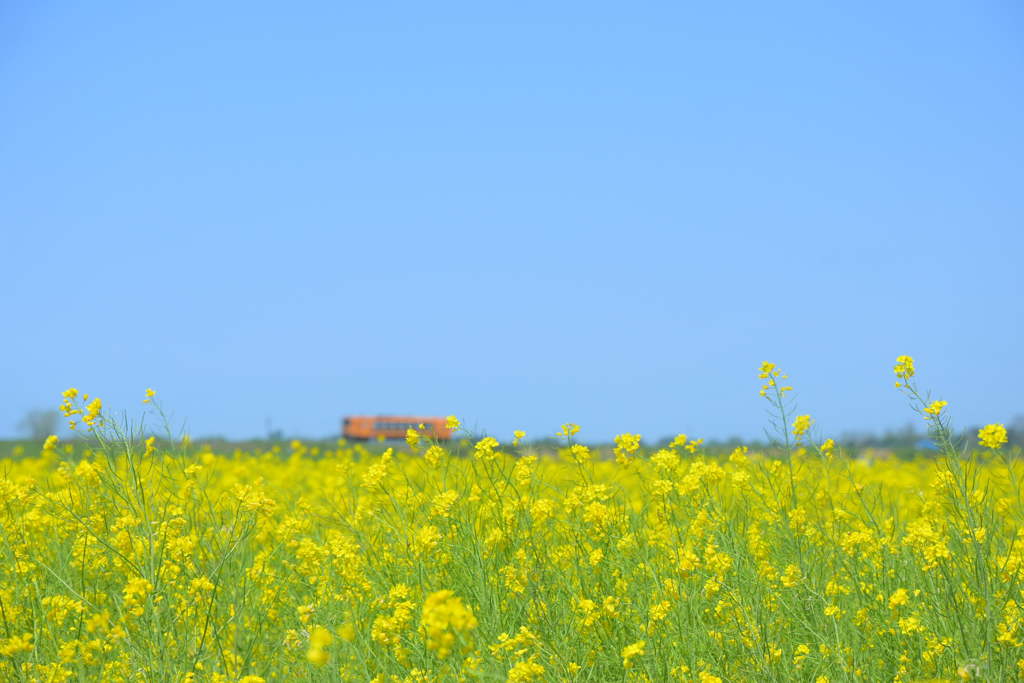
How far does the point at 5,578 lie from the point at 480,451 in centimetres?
275

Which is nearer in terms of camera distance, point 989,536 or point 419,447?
point 989,536

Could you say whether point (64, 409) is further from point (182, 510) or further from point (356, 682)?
point (356, 682)

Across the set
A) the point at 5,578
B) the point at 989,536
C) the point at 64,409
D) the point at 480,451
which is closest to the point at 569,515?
the point at 480,451

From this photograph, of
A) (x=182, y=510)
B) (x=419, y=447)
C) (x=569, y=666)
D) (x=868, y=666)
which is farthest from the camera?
(x=182, y=510)

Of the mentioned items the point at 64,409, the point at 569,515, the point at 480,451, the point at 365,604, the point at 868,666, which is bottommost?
the point at 868,666

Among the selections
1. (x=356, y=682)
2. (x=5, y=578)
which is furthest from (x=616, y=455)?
(x=5, y=578)

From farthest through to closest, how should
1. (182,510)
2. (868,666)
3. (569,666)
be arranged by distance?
1. (182,510)
2. (868,666)
3. (569,666)

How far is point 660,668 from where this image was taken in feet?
11.1

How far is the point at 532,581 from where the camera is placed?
342 centimetres

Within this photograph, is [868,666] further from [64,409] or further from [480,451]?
[64,409]

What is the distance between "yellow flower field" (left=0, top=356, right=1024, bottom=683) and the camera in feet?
11.0

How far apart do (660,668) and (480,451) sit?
1.17 meters

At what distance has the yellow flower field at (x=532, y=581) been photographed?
11.0 ft

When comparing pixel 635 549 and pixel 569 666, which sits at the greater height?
pixel 635 549
